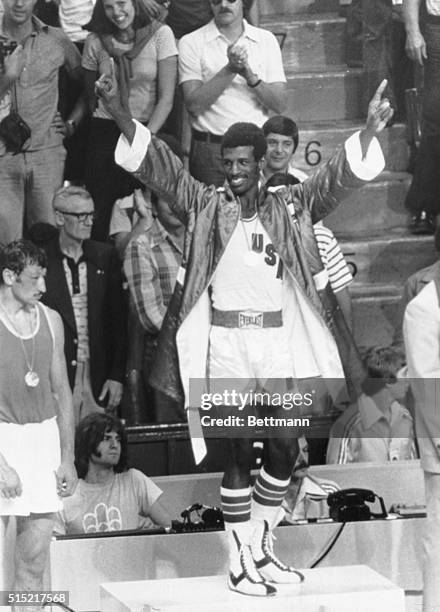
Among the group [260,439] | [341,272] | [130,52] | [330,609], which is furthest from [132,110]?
[330,609]

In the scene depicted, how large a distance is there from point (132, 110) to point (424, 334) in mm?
1908

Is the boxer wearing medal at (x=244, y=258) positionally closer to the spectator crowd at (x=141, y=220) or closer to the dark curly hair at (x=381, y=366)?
the spectator crowd at (x=141, y=220)

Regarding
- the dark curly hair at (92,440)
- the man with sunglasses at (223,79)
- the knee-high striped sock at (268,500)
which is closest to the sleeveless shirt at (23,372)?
the dark curly hair at (92,440)

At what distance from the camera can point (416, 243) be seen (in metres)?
7.98

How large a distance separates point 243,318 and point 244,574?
0.99 meters

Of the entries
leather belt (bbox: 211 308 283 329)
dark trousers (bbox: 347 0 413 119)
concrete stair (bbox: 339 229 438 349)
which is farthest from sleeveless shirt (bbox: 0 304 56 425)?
dark trousers (bbox: 347 0 413 119)

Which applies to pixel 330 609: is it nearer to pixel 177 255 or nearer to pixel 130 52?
pixel 177 255

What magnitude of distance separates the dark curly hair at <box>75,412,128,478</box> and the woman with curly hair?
0.89m

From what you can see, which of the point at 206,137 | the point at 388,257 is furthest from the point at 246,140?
the point at 388,257

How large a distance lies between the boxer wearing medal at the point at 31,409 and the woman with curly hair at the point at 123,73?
971mm

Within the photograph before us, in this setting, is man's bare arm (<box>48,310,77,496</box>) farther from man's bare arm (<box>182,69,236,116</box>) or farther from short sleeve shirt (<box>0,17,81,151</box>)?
man's bare arm (<box>182,69,236,116</box>)

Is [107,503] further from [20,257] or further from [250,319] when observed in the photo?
[20,257]

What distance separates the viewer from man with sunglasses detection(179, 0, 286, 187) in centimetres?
767

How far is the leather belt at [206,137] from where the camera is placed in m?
7.69
